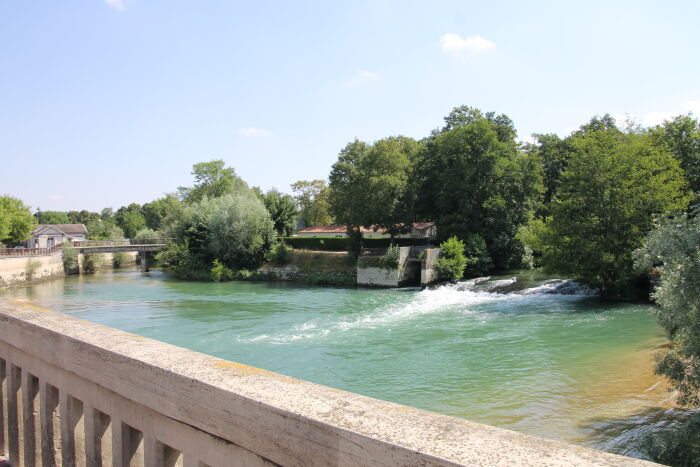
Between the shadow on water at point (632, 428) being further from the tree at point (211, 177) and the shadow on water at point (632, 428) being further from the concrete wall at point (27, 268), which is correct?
the tree at point (211, 177)

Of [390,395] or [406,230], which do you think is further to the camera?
[406,230]

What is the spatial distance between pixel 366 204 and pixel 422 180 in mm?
4828

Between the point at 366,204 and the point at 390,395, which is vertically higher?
the point at 366,204

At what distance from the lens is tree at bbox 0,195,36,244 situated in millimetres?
56656

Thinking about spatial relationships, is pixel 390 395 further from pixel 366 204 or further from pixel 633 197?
pixel 366 204

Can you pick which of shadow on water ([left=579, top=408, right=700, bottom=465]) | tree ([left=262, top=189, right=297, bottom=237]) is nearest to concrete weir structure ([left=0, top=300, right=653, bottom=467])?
shadow on water ([left=579, top=408, right=700, bottom=465])

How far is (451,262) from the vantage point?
34.4 metres

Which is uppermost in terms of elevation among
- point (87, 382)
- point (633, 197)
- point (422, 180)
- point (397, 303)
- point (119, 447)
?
point (422, 180)

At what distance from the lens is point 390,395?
40.5 ft

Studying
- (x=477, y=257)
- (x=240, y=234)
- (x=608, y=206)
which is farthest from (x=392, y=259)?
(x=240, y=234)

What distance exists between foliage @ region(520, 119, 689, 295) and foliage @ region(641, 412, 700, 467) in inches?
680

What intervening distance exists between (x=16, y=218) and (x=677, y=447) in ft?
220

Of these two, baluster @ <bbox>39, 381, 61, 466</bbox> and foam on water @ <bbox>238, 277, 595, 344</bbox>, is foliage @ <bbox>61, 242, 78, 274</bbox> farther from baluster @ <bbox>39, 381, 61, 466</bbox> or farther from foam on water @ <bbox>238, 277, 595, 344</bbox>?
baluster @ <bbox>39, 381, 61, 466</bbox>

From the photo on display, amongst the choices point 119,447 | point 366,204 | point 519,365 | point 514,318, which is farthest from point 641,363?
point 366,204
